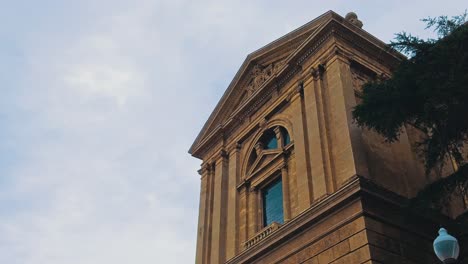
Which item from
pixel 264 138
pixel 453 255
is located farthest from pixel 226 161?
pixel 453 255

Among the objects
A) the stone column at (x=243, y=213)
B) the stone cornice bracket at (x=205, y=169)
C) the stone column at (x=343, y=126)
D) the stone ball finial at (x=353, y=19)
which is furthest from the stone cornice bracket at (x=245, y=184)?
the stone ball finial at (x=353, y=19)

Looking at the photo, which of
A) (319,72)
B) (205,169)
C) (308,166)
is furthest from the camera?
(205,169)

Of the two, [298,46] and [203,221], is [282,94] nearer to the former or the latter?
[298,46]

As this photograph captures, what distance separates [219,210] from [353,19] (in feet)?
36.2

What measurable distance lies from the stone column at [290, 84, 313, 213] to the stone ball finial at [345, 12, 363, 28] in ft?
13.0

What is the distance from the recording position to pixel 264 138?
963 inches

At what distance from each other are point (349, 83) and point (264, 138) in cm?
568

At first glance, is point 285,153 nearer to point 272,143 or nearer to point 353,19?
point 272,143

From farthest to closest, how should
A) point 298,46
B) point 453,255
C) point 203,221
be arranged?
1. point 203,221
2. point 298,46
3. point 453,255

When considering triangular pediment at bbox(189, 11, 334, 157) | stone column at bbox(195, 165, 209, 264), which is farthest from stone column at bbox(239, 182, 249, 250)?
triangular pediment at bbox(189, 11, 334, 157)

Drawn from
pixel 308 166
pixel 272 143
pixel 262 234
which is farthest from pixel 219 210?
pixel 308 166

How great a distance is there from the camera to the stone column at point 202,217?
2484 cm

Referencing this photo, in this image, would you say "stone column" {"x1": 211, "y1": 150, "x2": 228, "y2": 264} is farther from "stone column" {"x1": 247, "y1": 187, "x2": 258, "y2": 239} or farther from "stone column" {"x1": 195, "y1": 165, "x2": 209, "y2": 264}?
"stone column" {"x1": 247, "y1": 187, "x2": 258, "y2": 239}

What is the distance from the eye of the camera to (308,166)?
65.2ft
